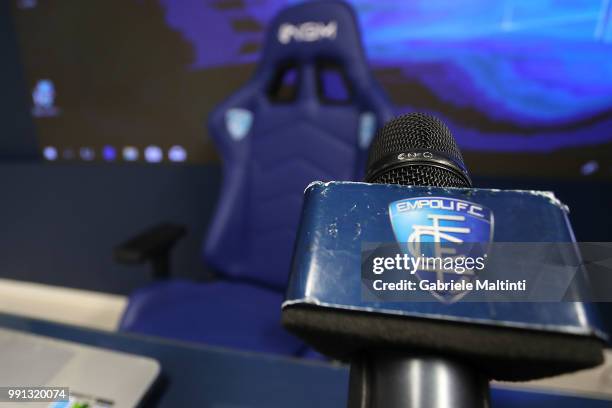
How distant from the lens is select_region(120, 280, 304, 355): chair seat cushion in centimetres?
80

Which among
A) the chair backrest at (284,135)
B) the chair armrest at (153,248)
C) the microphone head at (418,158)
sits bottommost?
the microphone head at (418,158)

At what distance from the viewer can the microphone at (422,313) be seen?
187 mm

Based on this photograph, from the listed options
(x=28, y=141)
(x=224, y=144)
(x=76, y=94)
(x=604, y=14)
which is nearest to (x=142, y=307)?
(x=224, y=144)

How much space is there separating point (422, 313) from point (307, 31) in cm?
93

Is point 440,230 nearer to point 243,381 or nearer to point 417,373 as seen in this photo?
point 417,373

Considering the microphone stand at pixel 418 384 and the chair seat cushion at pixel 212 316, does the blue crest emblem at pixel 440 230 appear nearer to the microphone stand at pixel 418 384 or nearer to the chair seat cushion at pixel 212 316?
the microphone stand at pixel 418 384

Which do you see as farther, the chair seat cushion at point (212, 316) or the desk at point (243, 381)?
the chair seat cushion at point (212, 316)

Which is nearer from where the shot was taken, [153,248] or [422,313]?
[422,313]

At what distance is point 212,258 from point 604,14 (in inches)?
50.4

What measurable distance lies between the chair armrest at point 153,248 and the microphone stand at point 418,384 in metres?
0.84

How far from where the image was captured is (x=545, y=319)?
0.61 ft

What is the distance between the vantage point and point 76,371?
47 centimetres

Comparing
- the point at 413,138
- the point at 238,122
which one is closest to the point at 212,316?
the point at 238,122

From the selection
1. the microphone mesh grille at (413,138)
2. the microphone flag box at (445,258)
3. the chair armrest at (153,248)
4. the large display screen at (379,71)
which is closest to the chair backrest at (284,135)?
the chair armrest at (153,248)
